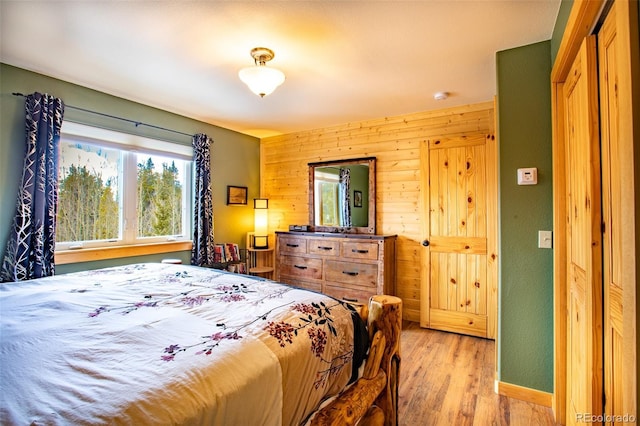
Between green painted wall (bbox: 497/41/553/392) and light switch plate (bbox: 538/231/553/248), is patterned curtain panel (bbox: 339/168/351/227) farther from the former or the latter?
light switch plate (bbox: 538/231/553/248)

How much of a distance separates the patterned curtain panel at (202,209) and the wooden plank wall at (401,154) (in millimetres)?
1341

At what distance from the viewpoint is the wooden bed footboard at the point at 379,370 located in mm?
1371

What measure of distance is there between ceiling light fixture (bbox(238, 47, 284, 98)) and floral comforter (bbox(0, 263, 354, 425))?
141cm

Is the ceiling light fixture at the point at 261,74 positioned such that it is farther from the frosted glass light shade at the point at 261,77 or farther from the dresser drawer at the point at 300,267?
the dresser drawer at the point at 300,267

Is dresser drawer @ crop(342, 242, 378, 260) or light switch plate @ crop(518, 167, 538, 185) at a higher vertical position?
light switch plate @ crop(518, 167, 538, 185)

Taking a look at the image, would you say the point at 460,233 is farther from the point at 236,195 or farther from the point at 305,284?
the point at 236,195

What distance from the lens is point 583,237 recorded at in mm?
1401

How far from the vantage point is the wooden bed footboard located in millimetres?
1371

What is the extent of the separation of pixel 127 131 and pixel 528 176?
11.8 ft

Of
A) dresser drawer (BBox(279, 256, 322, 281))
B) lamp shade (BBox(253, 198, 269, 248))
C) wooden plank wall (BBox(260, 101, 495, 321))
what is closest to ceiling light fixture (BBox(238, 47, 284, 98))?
→ wooden plank wall (BBox(260, 101, 495, 321))

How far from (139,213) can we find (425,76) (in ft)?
10.5

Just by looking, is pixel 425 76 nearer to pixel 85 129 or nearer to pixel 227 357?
pixel 227 357

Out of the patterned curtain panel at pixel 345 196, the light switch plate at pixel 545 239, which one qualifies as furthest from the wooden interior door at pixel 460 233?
the light switch plate at pixel 545 239

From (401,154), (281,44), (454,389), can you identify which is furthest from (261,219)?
(454,389)
